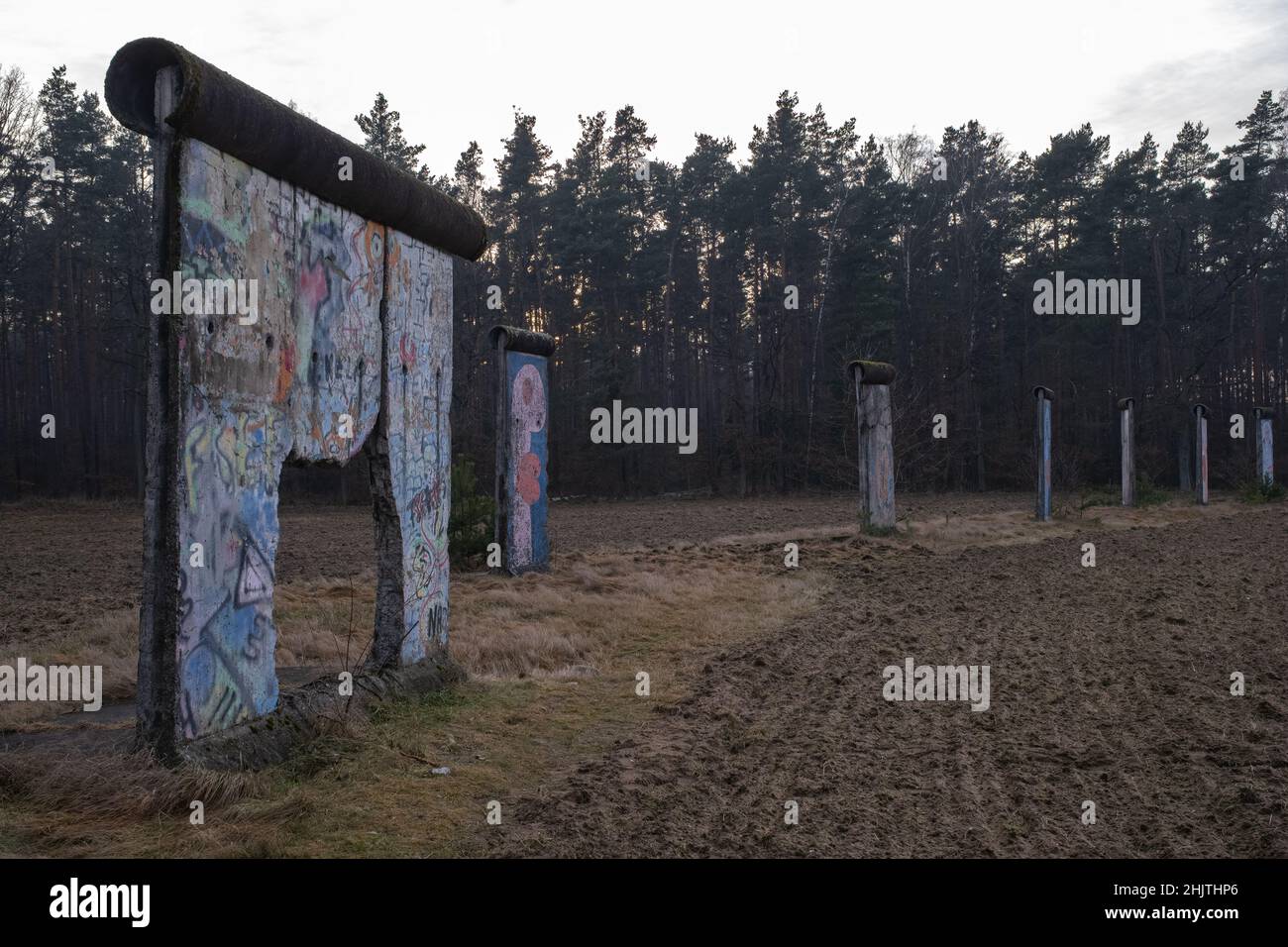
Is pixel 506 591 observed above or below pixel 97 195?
below

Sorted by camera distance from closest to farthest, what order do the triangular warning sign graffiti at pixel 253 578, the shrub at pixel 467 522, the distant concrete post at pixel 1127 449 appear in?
the triangular warning sign graffiti at pixel 253 578
the shrub at pixel 467 522
the distant concrete post at pixel 1127 449

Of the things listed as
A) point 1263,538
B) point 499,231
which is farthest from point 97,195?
point 1263,538

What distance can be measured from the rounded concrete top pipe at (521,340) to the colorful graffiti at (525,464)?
0.09m

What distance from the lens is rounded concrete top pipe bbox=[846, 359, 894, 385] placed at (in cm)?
1886

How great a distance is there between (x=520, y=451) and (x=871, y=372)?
26.7 ft

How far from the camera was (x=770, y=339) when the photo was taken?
42688mm

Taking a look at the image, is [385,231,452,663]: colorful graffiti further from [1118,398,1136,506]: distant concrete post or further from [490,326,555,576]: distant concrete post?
[1118,398,1136,506]: distant concrete post

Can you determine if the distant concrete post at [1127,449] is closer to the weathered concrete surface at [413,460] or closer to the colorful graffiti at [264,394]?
the weathered concrete surface at [413,460]

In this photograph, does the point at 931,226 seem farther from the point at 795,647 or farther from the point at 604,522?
the point at 795,647

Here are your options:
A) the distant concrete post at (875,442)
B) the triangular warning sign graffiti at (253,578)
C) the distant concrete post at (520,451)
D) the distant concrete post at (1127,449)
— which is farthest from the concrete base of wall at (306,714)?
the distant concrete post at (1127,449)

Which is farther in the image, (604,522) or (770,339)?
(770,339)

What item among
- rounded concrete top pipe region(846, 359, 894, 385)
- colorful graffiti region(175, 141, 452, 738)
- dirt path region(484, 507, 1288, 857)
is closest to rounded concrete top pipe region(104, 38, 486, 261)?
colorful graffiti region(175, 141, 452, 738)

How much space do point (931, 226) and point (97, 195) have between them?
34573 millimetres

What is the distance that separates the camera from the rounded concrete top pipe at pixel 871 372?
18859 millimetres
